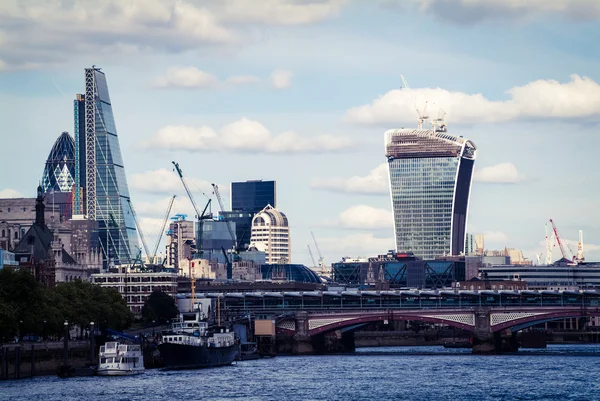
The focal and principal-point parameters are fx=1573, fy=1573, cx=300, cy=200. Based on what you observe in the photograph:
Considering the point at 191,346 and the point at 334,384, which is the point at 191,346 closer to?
the point at 191,346

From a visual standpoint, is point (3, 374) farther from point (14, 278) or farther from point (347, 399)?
point (347, 399)

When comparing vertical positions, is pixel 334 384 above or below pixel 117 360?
below

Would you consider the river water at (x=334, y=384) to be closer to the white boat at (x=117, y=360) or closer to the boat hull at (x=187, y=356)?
the white boat at (x=117, y=360)

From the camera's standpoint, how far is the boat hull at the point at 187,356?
185m

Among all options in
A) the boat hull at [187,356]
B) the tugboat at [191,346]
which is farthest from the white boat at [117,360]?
the tugboat at [191,346]

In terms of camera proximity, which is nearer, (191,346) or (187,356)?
(191,346)

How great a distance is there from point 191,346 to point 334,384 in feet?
106

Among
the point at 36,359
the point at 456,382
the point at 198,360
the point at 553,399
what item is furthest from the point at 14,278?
the point at 553,399

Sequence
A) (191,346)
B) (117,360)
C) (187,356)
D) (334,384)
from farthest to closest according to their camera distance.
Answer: (187,356), (191,346), (117,360), (334,384)

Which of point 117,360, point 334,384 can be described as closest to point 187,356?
point 117,360

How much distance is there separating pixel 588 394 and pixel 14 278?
66.3 metres

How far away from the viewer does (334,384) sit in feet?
524

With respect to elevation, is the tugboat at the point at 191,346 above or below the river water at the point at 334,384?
above

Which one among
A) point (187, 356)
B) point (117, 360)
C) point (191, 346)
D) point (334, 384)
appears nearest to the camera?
point (334, 384)
